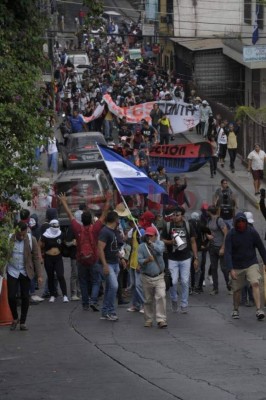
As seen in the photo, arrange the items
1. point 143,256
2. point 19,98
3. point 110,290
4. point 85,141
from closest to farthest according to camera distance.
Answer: point 19,98
point 143,256
point 110,290
point 85,141

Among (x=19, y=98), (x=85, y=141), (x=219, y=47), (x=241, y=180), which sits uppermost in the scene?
(x=19, y=98)

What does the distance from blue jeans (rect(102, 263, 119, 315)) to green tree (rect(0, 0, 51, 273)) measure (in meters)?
2.81

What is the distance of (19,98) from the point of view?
44.8 ft

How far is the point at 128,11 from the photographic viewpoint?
96000mm

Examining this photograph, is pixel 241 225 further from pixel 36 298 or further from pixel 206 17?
pixel 206 17

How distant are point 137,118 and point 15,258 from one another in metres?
23.9

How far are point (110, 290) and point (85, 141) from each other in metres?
18.9

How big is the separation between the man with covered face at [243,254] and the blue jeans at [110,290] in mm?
1578

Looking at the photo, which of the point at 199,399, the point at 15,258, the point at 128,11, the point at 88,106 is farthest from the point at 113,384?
the point at 128,11

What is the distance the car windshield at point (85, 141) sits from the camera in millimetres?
34719

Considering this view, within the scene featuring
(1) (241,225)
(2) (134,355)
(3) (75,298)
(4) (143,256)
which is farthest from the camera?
(3) (75,298)

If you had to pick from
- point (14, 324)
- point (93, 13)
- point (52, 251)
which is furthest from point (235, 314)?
point (93, 13)

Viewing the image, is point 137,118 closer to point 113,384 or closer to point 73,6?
point 113,384

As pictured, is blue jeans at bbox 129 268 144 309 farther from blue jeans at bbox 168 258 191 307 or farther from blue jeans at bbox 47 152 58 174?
blue jeans at bbox 47 152 58 174
